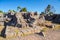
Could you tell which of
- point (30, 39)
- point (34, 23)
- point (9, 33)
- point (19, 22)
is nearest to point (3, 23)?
point (19, 22)

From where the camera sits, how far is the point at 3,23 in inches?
1410

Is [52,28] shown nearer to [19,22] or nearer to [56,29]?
[56,29]

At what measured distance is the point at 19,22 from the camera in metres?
31.8

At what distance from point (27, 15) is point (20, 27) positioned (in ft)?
27.1

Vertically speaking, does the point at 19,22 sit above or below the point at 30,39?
above

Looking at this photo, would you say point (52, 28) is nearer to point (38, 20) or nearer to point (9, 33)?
point (38, 20)

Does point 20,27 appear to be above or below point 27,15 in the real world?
below


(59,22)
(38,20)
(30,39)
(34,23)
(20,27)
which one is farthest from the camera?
(59,22)

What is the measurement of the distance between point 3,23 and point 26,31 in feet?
33.0

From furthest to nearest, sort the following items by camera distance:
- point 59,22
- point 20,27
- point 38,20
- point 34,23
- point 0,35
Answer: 1. point 59,22
2. point 38,20
3. point 34,23
4. point 20,27
5. point 0,35

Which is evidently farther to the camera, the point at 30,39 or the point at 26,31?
the point at 26,31

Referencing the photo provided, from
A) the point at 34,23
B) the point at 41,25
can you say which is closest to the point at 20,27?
the point at 34,23

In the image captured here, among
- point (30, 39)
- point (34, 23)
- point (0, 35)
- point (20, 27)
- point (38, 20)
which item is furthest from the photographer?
point (38, 20)

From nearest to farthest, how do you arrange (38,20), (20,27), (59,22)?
(20,27)
(38,20)
(59,22)
